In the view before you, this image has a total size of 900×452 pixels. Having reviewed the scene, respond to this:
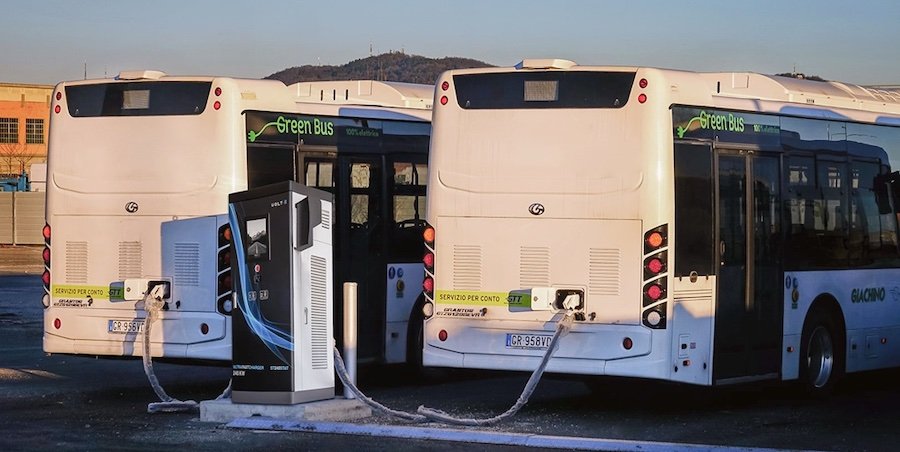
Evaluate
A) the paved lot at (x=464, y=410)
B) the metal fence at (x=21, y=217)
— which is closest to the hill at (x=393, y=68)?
the metal fence at (x=21, y=217)

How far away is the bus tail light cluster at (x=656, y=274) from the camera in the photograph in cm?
1367

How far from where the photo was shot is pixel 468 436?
1233 centimetres

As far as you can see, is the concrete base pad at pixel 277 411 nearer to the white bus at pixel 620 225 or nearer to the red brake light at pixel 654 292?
the white bus at pixel 620 225

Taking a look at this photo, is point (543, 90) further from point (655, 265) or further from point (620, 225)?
point (655, 265)

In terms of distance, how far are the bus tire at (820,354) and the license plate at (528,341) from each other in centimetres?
319

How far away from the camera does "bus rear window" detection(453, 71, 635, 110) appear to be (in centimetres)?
1395

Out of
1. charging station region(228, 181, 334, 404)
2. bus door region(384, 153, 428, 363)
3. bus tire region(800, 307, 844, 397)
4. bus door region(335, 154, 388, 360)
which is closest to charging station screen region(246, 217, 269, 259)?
charging station region(228, 181, 334, 404)

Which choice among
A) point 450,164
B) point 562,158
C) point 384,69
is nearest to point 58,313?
point 450,164

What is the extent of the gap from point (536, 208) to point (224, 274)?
3113mm

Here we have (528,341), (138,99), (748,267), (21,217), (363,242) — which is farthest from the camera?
(21,217)

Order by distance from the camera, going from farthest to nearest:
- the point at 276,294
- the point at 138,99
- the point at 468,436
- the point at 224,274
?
the point at 138,99 < the point at 224,274 < the point at 276,294 < the point at 468,436

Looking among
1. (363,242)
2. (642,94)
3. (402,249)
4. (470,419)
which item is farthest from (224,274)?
(642,94)

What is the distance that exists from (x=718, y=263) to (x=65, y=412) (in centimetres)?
595

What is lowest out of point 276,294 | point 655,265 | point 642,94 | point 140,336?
point 140,336
